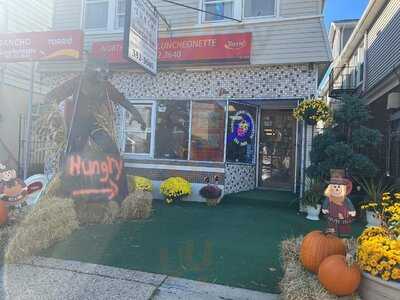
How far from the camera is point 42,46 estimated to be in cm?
838

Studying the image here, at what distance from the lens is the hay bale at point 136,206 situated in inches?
246

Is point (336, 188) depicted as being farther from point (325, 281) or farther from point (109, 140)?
point (109, 140)

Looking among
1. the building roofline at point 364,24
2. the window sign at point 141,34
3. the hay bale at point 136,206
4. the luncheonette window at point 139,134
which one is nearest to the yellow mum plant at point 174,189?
the luncheonette window at point 139,134

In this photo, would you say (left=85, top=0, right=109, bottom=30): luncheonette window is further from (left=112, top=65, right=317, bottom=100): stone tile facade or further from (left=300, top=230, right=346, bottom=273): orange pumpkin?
(left=300, top=230, right=346, bottom=273): orange pumpkin

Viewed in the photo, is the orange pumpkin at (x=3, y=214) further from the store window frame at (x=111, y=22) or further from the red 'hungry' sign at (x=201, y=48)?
the store window frame at (x=111, y=22)

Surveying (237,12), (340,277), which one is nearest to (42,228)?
(340,277)

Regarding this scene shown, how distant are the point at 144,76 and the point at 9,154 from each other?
5.51m

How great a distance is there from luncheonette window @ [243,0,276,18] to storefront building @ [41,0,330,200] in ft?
0.08

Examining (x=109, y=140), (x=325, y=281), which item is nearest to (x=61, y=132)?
(x=109, y=140)

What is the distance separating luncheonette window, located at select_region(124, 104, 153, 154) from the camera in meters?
9.70

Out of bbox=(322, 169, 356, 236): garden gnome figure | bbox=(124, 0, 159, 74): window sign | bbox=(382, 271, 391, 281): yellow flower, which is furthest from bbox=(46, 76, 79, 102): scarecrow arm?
bbox=(382, 271, 391, 281): yellow flower

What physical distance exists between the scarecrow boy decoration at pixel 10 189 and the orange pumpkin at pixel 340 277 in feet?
14.9

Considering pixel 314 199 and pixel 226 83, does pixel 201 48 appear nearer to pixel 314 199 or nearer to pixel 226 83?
pixel 226 83

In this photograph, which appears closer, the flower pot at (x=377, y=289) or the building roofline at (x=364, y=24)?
the flower pot at (x=377, y=289)
